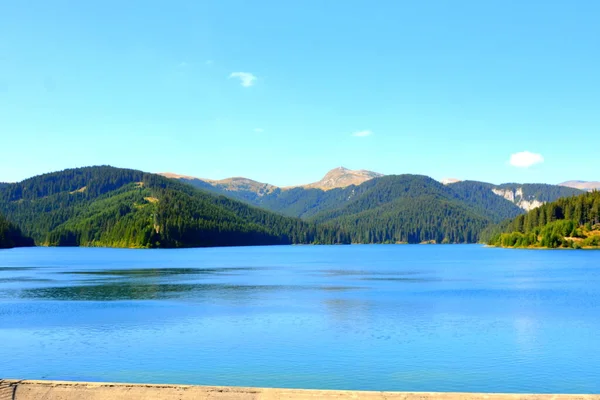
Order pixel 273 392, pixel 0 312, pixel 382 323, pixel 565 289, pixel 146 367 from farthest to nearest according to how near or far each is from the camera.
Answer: pixel 565 289, pixel 0 312, pixel 382 323, pixel 146 367, pixel 273 392

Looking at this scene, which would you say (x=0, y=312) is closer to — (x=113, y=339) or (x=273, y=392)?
(x=113, y=339)

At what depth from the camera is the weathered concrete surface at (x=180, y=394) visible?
69.7 feet

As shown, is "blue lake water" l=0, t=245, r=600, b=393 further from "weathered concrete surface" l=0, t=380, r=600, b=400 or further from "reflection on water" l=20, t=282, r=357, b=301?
"weathered concrete surface" l=0, t=380, r=600, b=400

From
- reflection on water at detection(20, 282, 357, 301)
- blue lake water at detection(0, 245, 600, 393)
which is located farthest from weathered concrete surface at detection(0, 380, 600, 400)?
reflection on water at detection(20, 282, 357, 301)

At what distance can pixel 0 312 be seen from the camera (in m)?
60.2

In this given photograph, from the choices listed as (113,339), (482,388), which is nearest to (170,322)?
(113,339)

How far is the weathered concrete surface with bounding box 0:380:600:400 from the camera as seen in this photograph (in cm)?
2123

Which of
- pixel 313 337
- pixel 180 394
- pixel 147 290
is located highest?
pixel 180 394

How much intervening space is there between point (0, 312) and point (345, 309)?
34752mm

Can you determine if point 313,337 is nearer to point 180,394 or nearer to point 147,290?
point 180,394

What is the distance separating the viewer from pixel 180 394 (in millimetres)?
22000

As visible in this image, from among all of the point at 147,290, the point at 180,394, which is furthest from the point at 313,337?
the point at 147,290

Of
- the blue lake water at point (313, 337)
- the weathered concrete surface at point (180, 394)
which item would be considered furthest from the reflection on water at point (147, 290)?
the weathered concrete surface at point (180, 394)

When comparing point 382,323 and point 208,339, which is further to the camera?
point 382,323
